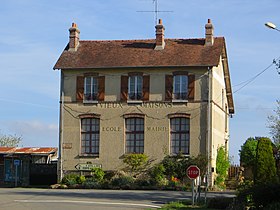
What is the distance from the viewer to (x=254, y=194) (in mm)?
20844

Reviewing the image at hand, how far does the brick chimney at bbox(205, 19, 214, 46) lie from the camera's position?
1756 inches

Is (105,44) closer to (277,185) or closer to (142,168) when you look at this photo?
(142,168)

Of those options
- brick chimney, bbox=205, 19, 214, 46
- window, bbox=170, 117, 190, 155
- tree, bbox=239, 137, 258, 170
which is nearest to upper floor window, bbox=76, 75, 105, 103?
window, bbox=170, 117, 190, 155

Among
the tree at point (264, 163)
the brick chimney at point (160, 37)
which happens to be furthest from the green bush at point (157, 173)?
the tree at point (264, 163)

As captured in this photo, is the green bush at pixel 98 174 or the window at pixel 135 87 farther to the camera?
the window at pixel 135 87

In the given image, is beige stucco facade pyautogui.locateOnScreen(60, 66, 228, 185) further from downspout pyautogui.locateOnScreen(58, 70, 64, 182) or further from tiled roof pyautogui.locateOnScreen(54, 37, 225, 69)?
tiled roof pyautogui.locateOnScreen(54, 37, 225, 69)

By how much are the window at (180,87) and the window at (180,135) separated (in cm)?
151

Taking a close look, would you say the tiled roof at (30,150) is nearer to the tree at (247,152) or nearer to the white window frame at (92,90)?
the white window frame at (92,90)

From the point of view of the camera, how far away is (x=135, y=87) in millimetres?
44656

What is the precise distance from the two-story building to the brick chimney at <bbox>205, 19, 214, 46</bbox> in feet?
0.23

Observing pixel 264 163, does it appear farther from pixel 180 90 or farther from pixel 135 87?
pixel 135 87

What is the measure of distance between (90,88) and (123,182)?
756 cm

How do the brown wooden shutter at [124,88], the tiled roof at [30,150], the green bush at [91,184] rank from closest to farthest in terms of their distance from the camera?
1. the green bush at [91,184]
2. the brown wooden shutter at [124,88]
3. the tiled roof at [30,150]

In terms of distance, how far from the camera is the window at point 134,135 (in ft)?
146
